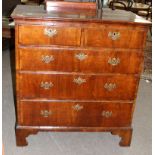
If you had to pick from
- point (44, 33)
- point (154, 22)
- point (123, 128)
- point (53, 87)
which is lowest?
point (123, 128)

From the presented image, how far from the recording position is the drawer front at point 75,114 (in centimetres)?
194

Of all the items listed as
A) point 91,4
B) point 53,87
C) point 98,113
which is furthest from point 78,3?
point 98,113

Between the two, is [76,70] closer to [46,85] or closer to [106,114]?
[46,85]

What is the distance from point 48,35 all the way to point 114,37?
45cm

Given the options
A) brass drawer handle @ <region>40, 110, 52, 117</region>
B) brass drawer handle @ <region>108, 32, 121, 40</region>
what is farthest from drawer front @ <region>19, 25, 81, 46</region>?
brass drawer handle @ <region>40, 110, 52, 117</region>

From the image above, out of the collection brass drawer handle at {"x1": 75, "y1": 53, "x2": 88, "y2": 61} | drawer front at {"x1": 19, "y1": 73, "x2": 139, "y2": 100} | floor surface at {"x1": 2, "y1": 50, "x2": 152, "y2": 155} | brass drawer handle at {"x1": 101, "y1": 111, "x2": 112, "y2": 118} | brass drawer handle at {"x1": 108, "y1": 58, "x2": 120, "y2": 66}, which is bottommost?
floor surface at {"x1": 2, "y1": 50, "x2": 152, "y2": 155}

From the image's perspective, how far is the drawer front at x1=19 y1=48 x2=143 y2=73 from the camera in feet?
5.81

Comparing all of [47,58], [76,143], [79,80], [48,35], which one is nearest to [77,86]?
[79,80]

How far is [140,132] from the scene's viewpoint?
7.77 ft

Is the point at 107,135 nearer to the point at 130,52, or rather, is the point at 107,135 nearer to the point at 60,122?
the point at 60,122

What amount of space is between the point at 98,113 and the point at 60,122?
309 mm

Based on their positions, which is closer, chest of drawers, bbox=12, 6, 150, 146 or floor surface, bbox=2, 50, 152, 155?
chest of drawers, bbox=12, 6, 150, 146

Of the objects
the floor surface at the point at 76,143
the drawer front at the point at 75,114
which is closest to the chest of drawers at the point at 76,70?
the drawer front at the point at 75,114

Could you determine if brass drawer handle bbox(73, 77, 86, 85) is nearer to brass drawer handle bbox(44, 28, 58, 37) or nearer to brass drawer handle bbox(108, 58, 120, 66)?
brass drawer handle bbox(108, 58, 120, 66)
